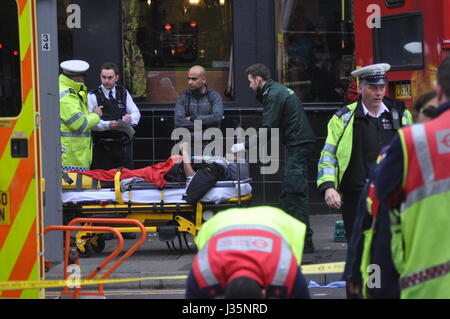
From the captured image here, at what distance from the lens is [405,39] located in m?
10.1

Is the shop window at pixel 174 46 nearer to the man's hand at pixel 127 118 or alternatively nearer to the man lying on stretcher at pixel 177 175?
the man's hand at pixel 127 118

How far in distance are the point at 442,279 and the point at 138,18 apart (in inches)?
373

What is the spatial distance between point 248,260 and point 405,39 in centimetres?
632

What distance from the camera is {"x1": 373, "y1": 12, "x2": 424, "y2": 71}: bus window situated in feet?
32.6

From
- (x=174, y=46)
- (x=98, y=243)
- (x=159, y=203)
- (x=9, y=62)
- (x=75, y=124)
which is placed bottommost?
(x=98, y=243)

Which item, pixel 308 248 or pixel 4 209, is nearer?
pixel 4 209

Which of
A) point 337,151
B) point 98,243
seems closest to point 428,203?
point 337,151

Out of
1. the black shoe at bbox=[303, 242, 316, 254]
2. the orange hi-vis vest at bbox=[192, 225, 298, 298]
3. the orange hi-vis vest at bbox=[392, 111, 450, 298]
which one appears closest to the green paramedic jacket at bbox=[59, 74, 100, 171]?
the black shoe at bbox=[303, 242, 316, 254]

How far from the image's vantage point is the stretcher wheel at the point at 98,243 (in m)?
10.7

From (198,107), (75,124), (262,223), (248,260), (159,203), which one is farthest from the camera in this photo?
(198,107)

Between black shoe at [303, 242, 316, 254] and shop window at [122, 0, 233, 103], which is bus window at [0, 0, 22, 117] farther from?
shop window at [122, 0, 233, 103]

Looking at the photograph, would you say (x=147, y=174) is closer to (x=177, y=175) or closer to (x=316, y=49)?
(x=177, y=175)

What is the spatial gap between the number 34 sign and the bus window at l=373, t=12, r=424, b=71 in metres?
4.78

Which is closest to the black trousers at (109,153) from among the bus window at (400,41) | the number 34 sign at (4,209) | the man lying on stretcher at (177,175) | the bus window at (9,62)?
the man lying on stretcher at (177,175)
